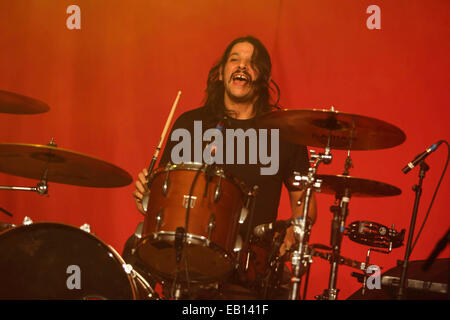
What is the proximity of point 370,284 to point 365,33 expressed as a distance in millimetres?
1731

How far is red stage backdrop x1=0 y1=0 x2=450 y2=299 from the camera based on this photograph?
136 inches

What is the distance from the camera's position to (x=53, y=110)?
3.69 meters

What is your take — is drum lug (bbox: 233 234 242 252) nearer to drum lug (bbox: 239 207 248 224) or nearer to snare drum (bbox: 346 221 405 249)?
drum lug (bbox: 239 207 248 224)

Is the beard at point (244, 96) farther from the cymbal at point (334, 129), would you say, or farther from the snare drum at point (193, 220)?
the snare drum at point (193, 220)

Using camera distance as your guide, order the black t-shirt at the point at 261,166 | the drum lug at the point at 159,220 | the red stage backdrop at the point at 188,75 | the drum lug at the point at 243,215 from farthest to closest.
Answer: the red stage backdrop at the point at 188,75
the black t-shirt at the point at 261,166
the drum lug at the point at 243,215
the drum lug at the point at 159,220

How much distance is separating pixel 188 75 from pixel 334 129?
5.12ft

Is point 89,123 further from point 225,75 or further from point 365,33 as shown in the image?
point 365,33

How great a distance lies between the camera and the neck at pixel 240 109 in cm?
323

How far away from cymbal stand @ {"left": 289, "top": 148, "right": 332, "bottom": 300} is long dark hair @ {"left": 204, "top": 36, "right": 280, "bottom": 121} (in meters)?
0.98

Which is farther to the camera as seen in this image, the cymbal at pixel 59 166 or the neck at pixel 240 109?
the neck at pixel 240 109

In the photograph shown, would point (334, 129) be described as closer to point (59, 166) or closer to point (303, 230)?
point (303, 230)

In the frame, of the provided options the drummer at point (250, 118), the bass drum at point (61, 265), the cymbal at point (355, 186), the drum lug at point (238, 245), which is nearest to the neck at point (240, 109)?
the drummer at point (250, 118)

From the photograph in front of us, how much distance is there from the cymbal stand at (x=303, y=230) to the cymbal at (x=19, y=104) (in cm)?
131
